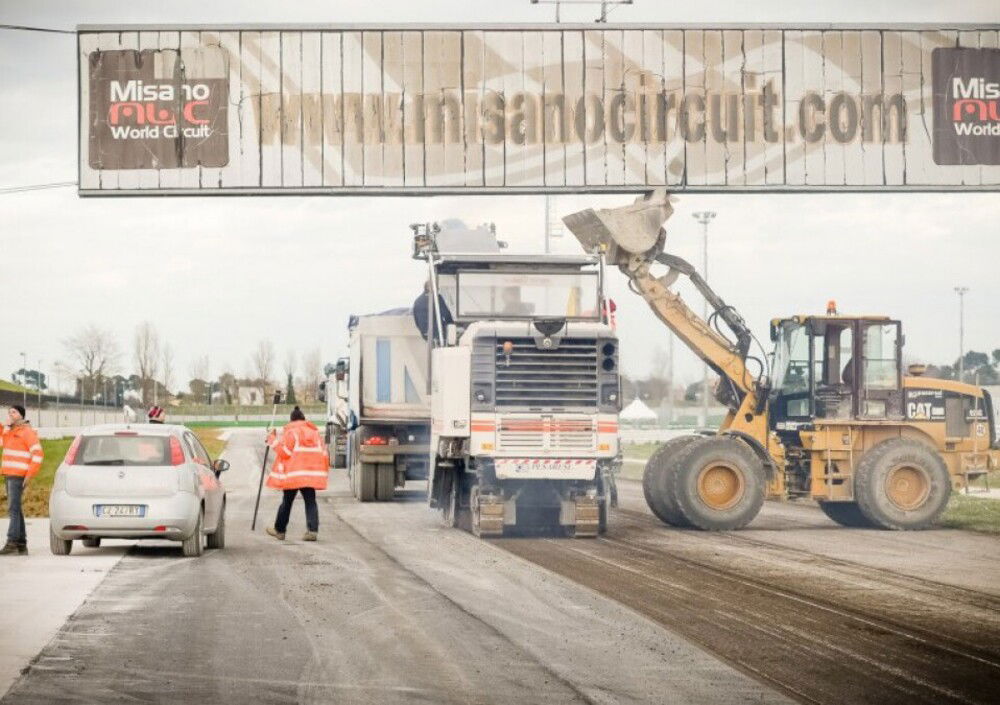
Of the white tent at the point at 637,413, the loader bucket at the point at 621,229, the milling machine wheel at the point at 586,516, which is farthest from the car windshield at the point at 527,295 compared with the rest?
the white tent at the point at 637,413

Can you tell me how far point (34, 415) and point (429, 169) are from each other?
91468mm

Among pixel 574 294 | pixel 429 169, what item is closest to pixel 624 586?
pixel 574 294

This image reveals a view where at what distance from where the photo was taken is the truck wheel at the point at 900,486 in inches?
915

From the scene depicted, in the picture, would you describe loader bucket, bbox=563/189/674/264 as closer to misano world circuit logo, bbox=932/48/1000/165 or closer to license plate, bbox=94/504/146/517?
misano world circuit logo, bbox=932/48/1000/165

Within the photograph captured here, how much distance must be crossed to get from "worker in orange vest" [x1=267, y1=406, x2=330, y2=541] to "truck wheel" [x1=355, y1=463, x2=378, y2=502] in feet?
27.3

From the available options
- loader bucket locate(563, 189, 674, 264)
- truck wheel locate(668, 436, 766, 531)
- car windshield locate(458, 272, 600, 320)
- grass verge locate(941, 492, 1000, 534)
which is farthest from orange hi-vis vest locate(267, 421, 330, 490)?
grass verge locate(941, 492, 1000, 534)

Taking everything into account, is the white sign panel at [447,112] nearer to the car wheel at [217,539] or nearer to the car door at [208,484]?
the car door at [208,484]

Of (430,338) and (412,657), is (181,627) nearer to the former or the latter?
(412,657)

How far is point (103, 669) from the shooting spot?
10461 mm

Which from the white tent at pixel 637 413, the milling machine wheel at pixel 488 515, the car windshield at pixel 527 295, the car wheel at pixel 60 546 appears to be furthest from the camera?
the white tent at pixel 637 413

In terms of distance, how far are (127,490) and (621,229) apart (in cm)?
1040

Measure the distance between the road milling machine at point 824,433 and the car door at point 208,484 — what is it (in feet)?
21.1

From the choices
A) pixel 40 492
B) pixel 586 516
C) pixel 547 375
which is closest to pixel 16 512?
pixel 547 375

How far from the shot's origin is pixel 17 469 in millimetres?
18797
